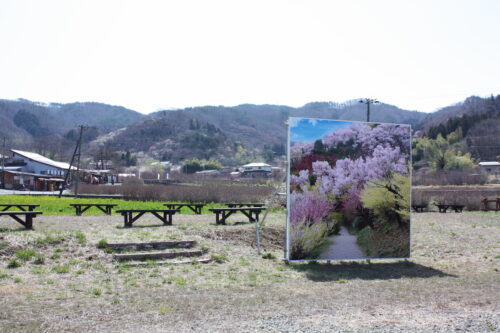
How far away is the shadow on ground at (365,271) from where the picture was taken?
1043cm

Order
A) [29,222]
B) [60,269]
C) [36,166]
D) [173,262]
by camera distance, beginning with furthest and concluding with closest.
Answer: [36,166]
[29,222]
[173,262]
[60,269]

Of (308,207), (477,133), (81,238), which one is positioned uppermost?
(477,133)

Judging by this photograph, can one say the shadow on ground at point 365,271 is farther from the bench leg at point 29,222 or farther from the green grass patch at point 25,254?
the bench leg at point 29,222

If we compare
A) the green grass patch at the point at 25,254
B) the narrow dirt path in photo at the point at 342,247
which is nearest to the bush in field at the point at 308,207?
the narrow dirt path in photo at the point at 342,247

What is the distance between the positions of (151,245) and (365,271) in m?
5.11

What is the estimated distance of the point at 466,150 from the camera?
109688 millimetres

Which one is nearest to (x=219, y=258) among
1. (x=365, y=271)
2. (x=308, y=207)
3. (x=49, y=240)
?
(x=308, y=207)

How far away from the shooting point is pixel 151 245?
11797mm

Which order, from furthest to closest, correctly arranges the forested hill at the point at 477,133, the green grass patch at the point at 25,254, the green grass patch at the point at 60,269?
the forested hill at the point at 477,133, the green grass patch at the point at 25,254, the green grass patch at the point at 60,269

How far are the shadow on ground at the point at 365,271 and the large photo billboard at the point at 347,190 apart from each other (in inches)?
10.2

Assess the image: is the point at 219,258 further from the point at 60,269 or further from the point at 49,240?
the point at 49,240

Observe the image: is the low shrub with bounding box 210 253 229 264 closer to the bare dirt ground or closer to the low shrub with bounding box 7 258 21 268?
the bare dirt ground

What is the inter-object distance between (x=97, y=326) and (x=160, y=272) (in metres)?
3.73

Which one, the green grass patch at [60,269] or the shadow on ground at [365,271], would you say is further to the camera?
the shadow on ground at [365,271]
